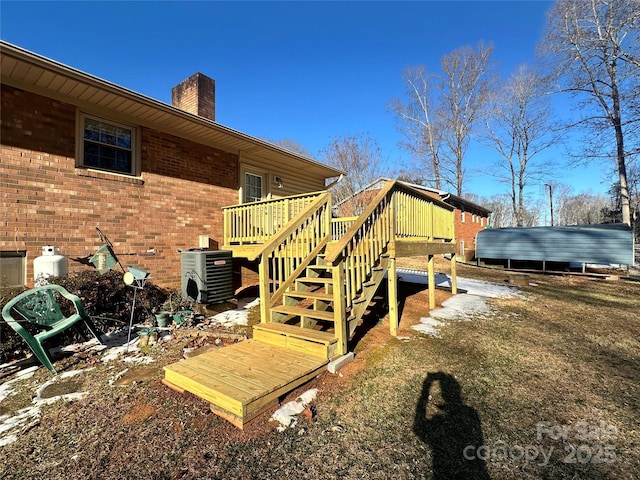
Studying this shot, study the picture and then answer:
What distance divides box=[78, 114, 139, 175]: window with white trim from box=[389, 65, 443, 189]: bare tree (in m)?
23.0

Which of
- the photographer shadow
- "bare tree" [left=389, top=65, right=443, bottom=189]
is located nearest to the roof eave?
the photographer shadow

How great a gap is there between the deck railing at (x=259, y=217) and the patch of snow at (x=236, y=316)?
145cm

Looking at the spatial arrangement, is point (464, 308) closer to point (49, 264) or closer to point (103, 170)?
point (49, 264)

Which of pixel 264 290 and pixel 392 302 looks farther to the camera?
pixel 392 302

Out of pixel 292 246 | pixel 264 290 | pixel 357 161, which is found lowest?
pixel 264 290

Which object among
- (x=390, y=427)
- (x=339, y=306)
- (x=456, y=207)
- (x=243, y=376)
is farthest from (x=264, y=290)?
(x=456, y=207)

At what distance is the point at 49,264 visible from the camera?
4.73 metres

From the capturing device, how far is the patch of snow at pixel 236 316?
5375 mm

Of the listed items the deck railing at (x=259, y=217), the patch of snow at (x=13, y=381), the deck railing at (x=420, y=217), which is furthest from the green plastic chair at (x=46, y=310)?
the deck railing at (x=420, y=217)

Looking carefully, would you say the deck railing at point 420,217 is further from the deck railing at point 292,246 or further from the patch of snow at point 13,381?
the patch of snow at point 13,381

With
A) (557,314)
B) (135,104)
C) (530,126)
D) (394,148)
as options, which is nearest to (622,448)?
(557,314)

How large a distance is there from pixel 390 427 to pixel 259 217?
217 inches

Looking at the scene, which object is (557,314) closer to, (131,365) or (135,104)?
(131,365)

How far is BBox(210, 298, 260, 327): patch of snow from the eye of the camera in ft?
17.6
